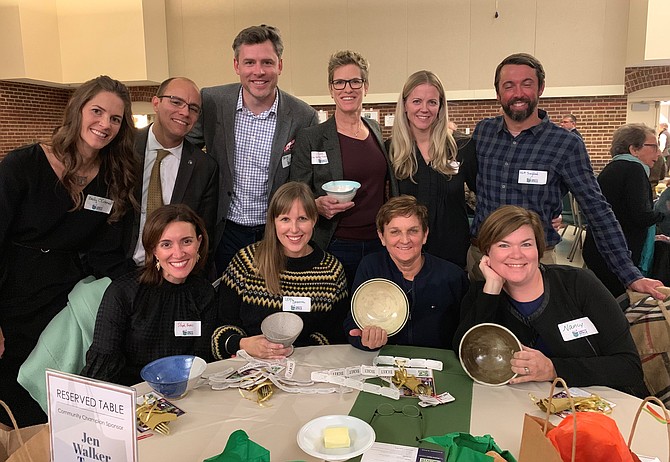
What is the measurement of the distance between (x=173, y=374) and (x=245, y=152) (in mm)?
1548

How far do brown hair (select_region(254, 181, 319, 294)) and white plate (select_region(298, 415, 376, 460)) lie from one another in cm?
93

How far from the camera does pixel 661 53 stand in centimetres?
724

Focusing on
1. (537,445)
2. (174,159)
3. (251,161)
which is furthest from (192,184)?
(537,445)

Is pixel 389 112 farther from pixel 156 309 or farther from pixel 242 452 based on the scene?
pixel 242 452

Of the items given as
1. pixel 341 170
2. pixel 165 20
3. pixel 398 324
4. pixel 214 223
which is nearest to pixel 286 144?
pixel 341 170

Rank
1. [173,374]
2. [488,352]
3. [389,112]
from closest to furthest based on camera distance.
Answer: [173,374], [488,352], [389,112]

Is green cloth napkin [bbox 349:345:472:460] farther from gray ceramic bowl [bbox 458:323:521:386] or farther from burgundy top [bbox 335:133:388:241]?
burgundy top [bbox 335:133:388:241]

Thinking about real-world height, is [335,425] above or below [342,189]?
below

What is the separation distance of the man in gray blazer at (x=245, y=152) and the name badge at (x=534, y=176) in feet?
4.14

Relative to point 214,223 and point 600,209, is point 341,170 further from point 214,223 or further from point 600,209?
point 600,209

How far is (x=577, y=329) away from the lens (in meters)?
1.83

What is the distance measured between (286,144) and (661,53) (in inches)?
266

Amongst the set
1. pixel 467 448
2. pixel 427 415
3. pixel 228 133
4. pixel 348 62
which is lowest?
pixel 427 415

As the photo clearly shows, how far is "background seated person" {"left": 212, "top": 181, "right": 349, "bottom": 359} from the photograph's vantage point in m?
2.28
